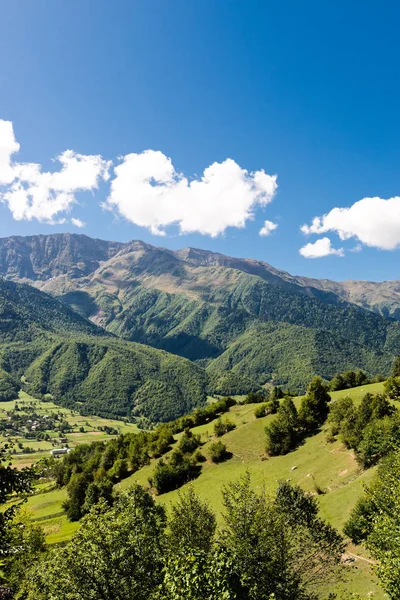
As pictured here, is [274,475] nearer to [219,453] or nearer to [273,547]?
[219,453]

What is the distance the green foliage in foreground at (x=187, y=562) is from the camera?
18281 millimetres

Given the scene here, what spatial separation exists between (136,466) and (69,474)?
3194cm

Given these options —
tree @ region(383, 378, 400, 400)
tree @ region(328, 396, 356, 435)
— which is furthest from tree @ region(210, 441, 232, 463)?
tree @ region(383, 378, 400, 400)

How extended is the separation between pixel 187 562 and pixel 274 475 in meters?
49.7

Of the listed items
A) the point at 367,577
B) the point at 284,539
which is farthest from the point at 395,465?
the point at 284,539

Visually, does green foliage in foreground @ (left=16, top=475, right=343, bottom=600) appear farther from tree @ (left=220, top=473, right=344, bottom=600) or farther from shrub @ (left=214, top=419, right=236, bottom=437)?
shrub @ (left=214, top=419, right=236, bottom=437)

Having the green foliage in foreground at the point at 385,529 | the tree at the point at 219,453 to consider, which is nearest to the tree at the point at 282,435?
the tree at the point at 219,453

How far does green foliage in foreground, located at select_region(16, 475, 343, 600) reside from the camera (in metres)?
18.3

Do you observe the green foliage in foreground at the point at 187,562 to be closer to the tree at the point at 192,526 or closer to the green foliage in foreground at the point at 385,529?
the tree at the point at 192,526

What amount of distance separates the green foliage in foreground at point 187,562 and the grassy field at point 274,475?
4.54 meters

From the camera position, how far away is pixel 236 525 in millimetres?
24391

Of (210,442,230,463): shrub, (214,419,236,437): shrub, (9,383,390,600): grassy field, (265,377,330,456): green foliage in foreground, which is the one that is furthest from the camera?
(214,419,236,437): shrub

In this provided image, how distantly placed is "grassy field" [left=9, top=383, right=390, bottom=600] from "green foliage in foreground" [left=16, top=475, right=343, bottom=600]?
4.54 metres

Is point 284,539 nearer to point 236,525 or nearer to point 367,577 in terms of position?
point 236,525
